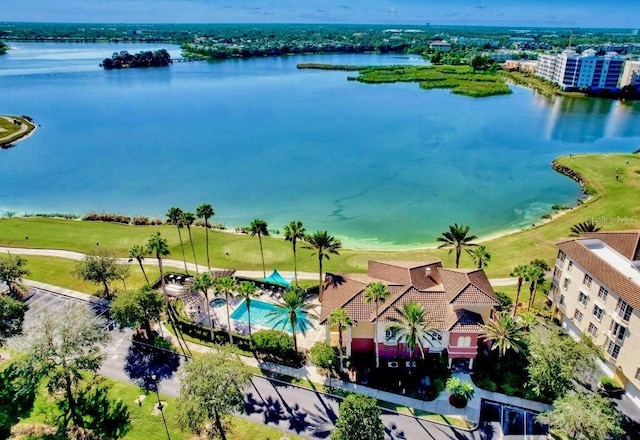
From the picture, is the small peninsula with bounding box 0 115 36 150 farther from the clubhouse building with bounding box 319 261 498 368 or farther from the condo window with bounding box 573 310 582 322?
the condo window with bounding box 573 310 582 322

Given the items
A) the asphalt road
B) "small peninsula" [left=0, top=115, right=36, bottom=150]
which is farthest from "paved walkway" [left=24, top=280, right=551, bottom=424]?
"small peninsula" [left=0, top=115, right=36, bottom=150]

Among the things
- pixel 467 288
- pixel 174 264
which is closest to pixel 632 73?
pixel 467 288

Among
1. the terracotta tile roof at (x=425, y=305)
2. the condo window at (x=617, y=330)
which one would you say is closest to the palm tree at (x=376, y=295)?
the terracotta tile roof at (x=425, y=305)

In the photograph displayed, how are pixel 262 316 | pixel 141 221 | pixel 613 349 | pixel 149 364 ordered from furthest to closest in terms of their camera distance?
pixel 141 221 < pixel 262 316 < pixel 149 364 < pixel 613 349

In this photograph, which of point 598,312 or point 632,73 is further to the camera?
point 632,73

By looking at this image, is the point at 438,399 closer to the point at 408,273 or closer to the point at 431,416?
the point at 431,416

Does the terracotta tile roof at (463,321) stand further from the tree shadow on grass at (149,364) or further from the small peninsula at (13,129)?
the small peninsula at (13,129)
